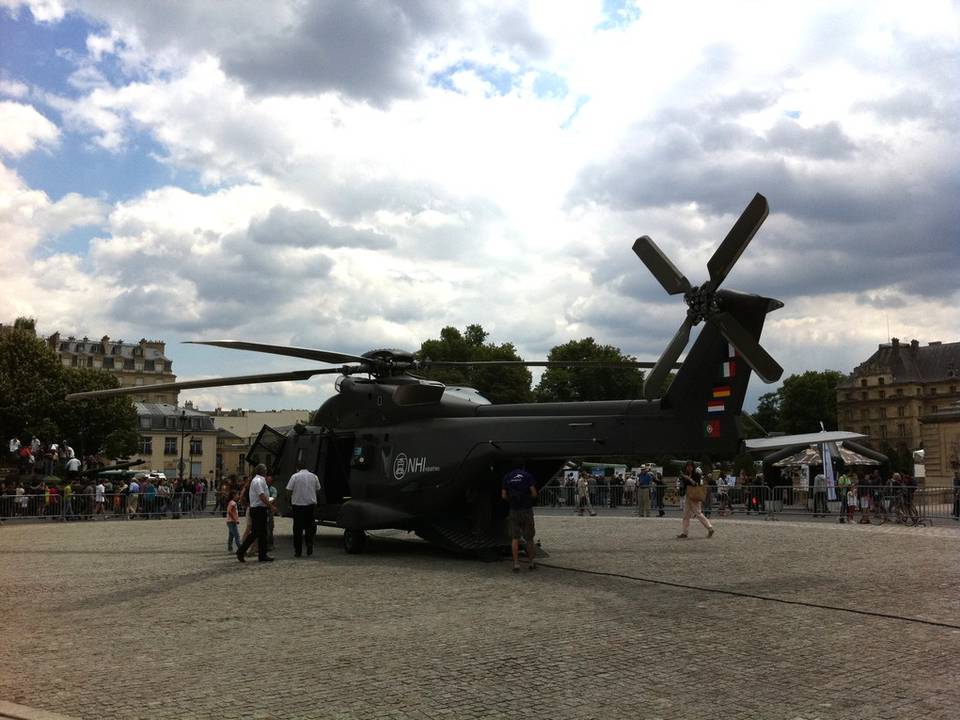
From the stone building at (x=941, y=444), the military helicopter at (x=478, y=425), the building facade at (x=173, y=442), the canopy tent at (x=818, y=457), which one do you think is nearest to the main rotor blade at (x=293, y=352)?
the military helicopter at (x=478, y=425)

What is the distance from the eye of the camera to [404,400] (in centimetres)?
1559

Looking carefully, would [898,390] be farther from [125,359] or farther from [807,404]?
[125,359]

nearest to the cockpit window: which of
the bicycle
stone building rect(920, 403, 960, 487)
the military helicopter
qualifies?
the military helicopter

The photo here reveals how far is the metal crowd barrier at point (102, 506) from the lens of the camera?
27.1 meters

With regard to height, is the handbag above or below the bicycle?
above

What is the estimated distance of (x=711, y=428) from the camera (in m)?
12.3

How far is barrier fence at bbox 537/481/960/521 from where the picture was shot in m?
21.9

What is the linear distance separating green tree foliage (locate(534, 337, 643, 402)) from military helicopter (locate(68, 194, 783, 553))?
190 feet

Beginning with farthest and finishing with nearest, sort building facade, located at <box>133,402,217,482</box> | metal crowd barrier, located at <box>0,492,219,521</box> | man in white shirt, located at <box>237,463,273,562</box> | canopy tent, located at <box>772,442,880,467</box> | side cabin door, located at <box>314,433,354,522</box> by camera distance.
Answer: building facade, located at <box>133,402,217,482</box>
canopy tent, located at <box>772,442,880,467</box>
metal crowd barrier, located at <box>0,492,219,521</box>
side cabin door, located at <box>314,433,354,522</box>
man in white shirt, located at <box>237,463,273,562</box>

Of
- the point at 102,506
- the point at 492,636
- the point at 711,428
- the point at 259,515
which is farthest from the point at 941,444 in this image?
the point at 492,636

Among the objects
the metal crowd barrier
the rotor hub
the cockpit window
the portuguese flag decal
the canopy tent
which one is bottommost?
the metal crowd barrier

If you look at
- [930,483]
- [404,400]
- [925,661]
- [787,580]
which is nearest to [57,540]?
[404,400]

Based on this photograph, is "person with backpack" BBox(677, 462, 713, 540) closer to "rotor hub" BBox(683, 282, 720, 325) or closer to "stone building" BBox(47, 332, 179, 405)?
"rotor hub" BBox(683, 282, 720, 325)

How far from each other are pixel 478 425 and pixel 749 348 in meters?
5.05
